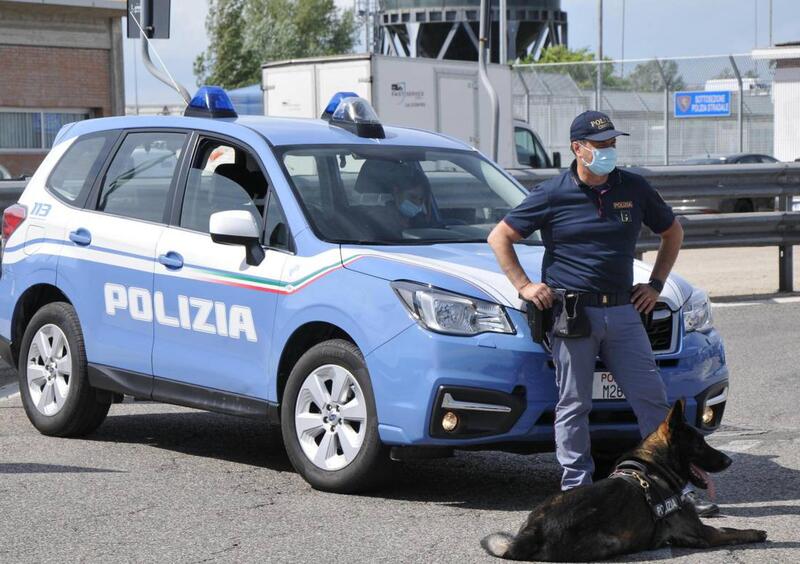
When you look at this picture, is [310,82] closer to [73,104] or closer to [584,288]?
[73,104]

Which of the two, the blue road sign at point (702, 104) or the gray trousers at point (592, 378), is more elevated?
the blue road sign at point (702, 104)

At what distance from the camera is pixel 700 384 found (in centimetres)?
675

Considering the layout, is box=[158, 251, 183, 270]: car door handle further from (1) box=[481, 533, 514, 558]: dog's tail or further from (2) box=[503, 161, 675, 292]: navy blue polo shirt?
(1) box=[481, 533, 514, 558]: dog's tail

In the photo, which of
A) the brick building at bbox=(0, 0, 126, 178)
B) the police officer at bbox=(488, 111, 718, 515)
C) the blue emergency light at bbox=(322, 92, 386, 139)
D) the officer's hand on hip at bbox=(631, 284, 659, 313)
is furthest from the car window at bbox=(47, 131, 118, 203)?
the brick building at bbox=(0, 0, 126, 178)

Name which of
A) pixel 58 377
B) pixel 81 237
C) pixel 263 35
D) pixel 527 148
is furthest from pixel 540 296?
pixel 263 35

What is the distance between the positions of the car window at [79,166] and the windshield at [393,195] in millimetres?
1515

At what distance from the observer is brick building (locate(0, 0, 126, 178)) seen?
35.0m

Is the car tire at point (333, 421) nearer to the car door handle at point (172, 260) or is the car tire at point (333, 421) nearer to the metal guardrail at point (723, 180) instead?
the car door handle at point (172, 260)

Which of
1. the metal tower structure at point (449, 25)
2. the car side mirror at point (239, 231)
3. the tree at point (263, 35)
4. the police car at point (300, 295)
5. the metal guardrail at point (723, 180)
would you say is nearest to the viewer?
the police car at point (300, 295)

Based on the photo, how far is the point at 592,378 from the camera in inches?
245

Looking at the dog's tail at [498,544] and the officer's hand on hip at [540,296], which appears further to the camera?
the officer's hand on hip at [540,296]

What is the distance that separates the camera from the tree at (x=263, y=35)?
8119 cm

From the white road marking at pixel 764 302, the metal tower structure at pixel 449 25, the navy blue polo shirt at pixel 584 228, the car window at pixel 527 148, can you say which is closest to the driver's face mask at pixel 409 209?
the navy blue polo shirt at pixel 584 228

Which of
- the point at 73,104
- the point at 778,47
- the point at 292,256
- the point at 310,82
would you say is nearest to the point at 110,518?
the point at 292,256
